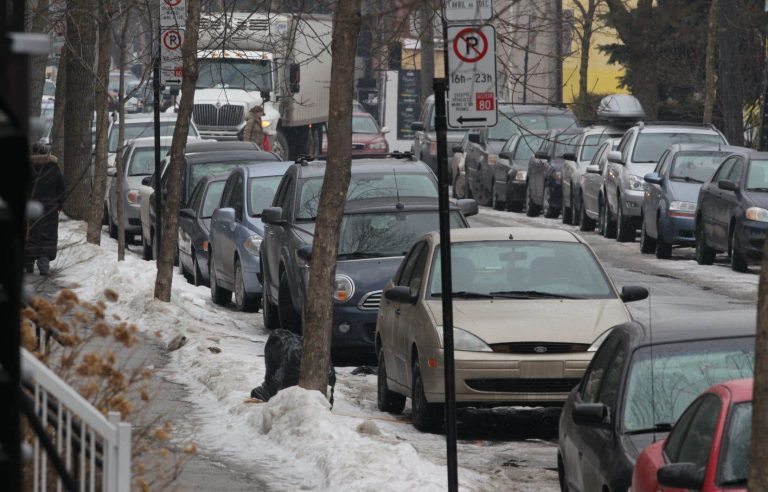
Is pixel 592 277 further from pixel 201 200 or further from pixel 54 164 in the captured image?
pixel 201 200

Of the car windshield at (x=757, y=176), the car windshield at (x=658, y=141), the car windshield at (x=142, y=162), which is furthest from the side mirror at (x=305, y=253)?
the car windshield at (x=658, y=141)

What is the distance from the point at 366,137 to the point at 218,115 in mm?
8059

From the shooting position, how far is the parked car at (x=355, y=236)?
14664mm

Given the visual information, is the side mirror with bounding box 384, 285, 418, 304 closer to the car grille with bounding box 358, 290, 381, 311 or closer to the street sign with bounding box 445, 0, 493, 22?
the car grille with bounding box 358, 290, 381, 311

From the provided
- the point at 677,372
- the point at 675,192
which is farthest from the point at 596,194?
the point at 677,372

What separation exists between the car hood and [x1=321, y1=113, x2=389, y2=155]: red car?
104ft

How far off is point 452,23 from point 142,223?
17029 mm

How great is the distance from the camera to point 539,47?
66.7m

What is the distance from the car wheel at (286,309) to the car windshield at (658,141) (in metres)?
12.9

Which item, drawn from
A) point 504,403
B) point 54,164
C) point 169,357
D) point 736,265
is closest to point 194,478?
point 504,403

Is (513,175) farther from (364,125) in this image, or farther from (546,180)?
(364,125)

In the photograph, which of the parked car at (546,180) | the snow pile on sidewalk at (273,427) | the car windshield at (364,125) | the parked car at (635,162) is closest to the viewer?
the snow pile on sidewalk at (273,427)

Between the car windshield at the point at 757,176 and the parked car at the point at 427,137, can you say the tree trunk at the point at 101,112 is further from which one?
the parked car at the point at 427,137

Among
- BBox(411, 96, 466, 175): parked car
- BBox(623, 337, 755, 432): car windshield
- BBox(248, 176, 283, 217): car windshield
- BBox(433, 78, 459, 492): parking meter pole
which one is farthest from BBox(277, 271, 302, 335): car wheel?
BBox(411, 96, 466, 175): parked car
